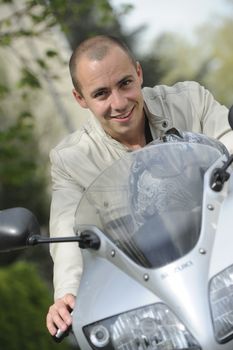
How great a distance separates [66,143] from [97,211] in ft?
3.40

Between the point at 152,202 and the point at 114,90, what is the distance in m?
0.83

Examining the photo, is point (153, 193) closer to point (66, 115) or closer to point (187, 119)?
point (187, 119)

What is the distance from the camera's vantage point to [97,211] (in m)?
4.12

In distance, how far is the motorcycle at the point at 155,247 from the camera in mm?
3654

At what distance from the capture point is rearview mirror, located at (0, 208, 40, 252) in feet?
13.6

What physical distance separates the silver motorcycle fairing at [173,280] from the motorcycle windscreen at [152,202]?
0.09ft

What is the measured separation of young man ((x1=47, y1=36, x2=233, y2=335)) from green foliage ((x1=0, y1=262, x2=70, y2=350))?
28.9 ft

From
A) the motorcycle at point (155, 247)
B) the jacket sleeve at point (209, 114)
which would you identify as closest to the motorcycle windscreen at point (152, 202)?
the motorcycle at point (155, 247)

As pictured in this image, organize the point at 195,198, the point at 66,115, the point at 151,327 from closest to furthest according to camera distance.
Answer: the point at 151,327 → the point at 195,198 → the point at 66,115

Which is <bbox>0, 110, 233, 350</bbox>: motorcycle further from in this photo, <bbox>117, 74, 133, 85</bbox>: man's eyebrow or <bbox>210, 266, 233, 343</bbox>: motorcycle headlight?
<bbox>117, 74, 133, 85</bbox>: man's eyebrow

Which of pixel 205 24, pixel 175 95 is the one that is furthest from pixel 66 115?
pixel 175 95

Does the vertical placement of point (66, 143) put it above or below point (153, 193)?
above

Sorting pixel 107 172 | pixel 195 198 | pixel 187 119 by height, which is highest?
pixel 187 119

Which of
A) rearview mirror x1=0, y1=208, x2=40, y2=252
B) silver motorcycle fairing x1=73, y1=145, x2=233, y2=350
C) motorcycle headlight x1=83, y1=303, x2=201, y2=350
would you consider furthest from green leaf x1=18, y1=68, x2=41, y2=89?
motorcycle headlight x1=83, y1=303, x2=201, y2=350
